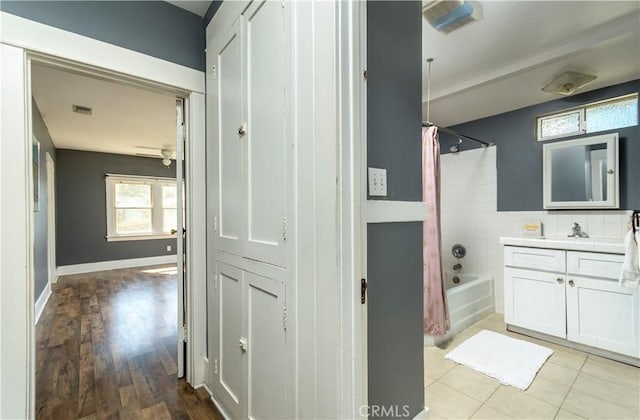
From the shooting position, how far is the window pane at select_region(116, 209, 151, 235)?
618 centimetres

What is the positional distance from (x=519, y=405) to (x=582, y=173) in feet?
7.66

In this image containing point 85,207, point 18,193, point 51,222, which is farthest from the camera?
point 85,207

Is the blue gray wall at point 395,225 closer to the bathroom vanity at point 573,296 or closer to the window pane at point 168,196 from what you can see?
the bathroom vanity at point 573,296

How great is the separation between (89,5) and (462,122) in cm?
384

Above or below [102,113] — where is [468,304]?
below

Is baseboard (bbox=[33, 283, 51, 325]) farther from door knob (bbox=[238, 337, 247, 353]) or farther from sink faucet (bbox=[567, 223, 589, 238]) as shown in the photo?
sink faucet (bbox=[567, 223, 589, 238])

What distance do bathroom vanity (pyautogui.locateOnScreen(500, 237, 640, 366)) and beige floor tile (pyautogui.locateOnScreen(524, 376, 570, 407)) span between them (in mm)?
710

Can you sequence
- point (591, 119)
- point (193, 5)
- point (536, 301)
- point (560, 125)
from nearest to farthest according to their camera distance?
1. point (193, 5)
2. point (536, 301)
3. point (591, 119)
4. point (560, 125)

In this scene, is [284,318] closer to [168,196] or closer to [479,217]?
[479,217]

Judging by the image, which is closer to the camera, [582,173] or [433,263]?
[433,263]

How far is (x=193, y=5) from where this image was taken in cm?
188

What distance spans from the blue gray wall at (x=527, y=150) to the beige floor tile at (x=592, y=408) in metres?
1.76

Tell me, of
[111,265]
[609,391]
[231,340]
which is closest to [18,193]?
[231,340]

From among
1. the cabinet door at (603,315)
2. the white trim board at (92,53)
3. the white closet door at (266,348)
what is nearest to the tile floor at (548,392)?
the cabinet door at (603,315)
